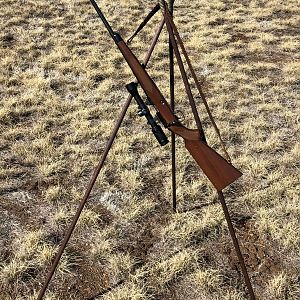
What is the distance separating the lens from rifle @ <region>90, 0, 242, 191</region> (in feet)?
11.2

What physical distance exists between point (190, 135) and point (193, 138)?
0.04m

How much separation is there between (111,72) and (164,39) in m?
2.91

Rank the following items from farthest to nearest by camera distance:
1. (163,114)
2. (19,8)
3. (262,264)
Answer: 1. (19,8)
2. (262,264)
3. (163,114)

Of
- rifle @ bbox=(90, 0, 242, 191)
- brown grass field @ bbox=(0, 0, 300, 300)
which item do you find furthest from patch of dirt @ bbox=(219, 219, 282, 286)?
rifle @ bbox=(90, 0, 242, 191)

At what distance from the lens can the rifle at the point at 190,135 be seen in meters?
3.40

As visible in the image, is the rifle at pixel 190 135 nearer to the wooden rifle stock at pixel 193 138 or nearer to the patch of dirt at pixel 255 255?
the wooden rifle stock at pixel 193 138

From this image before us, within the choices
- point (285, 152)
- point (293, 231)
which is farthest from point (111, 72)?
point (293, 231)

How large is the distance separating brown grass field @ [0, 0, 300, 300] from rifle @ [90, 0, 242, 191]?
72.7 inches

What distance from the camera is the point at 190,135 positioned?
11.5ft

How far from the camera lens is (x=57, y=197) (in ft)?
20.1

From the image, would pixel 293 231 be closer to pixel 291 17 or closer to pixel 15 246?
pixel 15 246

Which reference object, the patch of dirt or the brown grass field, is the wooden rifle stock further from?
the patch of dirt

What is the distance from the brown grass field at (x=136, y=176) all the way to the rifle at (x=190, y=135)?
185 cm


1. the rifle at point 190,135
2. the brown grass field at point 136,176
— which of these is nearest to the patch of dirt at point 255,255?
the brown grass field at point 136,176
